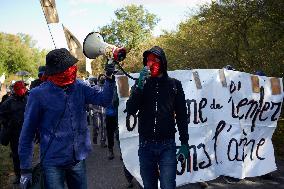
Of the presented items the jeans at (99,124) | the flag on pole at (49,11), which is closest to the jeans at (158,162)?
the flag on pole at (49,11)

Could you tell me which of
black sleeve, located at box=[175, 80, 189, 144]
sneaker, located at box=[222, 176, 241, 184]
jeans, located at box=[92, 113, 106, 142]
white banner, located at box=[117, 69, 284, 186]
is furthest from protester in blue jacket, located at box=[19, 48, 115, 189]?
jeans, located at box=[92, 113, 106, 142]

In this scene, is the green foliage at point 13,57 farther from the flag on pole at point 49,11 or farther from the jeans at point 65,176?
the jeans at point 65,176

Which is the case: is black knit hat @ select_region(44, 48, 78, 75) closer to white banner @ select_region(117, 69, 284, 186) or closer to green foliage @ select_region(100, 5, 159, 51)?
white banner @ select_region(117, 69, 284, 186)

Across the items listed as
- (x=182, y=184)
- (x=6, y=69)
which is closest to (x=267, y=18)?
(x=182, y=184)

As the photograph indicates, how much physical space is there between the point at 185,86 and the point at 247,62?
38.7 feet

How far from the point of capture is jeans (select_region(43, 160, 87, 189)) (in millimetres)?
3600

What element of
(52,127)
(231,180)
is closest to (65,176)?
(52,127)

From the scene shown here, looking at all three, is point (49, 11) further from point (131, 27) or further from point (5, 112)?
point (131, 27)

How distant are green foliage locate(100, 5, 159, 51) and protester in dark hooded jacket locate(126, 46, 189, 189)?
78503mm

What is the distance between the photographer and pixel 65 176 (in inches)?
151

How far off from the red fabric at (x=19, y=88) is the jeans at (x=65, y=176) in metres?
3.94

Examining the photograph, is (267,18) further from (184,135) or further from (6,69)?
(6,69)

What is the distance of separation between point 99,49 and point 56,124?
761mm

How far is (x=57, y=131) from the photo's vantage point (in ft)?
11.7
